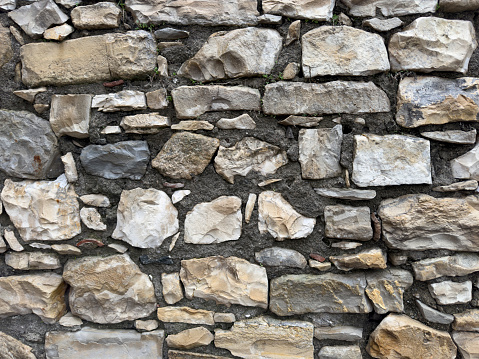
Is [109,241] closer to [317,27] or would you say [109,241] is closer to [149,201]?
[149,201]

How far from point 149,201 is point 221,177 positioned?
1.08 feet

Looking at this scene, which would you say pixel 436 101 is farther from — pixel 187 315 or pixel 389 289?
pixel 187 315

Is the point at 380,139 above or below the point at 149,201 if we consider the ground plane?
above

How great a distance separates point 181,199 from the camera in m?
1.42

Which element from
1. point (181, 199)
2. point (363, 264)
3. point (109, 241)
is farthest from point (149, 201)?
point (363, 264)

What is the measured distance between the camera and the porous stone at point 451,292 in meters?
1.36

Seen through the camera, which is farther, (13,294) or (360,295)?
(13,294)

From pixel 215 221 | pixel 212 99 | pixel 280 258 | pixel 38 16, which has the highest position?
pixel 38 16

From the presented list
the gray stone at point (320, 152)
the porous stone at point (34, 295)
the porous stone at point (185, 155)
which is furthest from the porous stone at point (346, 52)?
the porous stone at point (34, 295)

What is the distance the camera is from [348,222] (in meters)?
1.36

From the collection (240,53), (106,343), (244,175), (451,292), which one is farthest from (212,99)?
(451,292)

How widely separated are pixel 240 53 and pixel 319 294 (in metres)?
1.08

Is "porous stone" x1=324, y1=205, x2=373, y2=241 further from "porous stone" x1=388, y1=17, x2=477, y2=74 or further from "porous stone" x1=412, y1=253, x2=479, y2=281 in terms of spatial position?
"porous stone" x1=388, y1=17, x2=477, y2=74

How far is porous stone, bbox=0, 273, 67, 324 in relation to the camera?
1460mm
